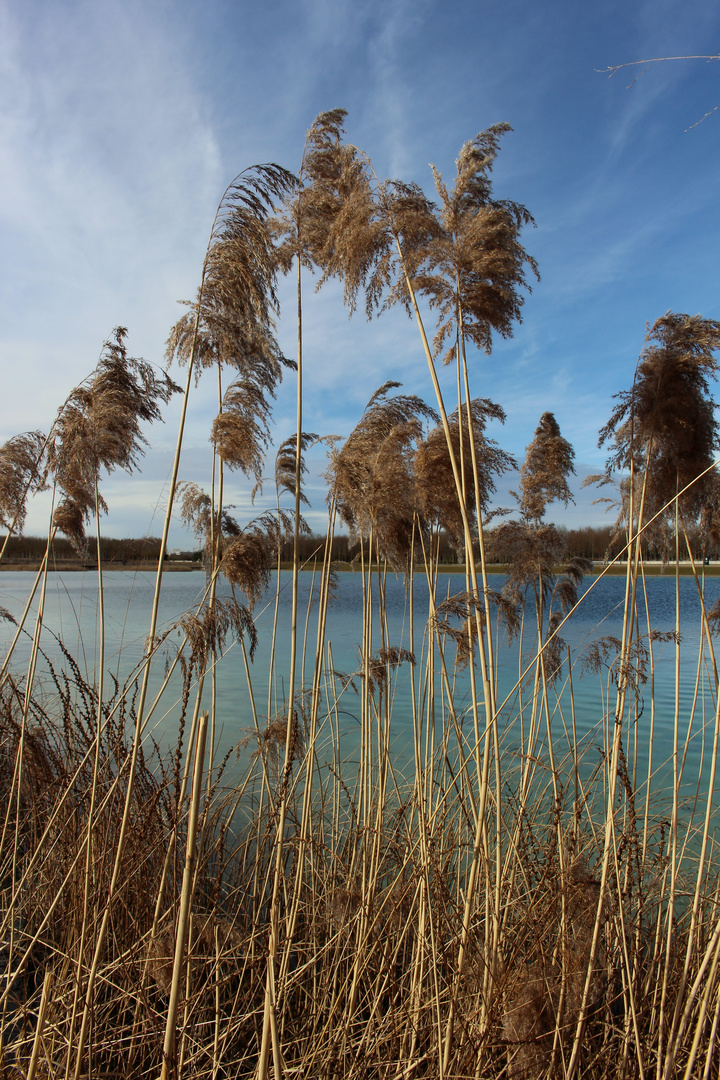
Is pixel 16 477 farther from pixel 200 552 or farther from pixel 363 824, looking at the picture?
pixel 363 824

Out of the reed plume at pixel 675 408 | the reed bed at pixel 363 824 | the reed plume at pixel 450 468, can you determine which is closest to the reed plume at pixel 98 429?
the reed bed at pixel 363 824

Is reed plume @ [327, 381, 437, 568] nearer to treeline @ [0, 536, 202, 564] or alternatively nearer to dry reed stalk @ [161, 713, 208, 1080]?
treeline @ [0, 536, 202, 564]

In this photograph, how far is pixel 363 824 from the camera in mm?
2994

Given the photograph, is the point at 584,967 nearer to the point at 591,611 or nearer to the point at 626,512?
the point at 626,512

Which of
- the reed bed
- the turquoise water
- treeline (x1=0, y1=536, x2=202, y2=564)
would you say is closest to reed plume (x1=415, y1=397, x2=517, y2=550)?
the reed bed

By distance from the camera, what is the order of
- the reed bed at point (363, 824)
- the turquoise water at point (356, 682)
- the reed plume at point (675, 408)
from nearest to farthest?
the reed bed at point (363, 824) < the reed plume at point (675, 408) < the turquoise water at point (356, 682)

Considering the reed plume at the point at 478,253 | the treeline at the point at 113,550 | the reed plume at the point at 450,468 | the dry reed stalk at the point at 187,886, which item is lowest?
the dry reed stalk at the point at 187,886

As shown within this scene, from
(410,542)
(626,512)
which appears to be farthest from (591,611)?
(410,542)

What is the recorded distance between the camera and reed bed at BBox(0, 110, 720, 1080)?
181 cm

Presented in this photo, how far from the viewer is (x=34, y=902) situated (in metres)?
2.69

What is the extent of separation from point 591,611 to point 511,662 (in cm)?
1005

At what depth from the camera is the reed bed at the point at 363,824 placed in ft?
5.93

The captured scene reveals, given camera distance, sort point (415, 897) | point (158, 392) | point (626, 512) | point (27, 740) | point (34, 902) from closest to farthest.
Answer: point (415, 897) → point (34, 902) → point (27, 740) → point (158, 392) → point (626, 512)

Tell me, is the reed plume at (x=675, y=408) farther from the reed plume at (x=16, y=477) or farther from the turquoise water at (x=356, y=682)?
the reed plume at (x=16, y=477)
